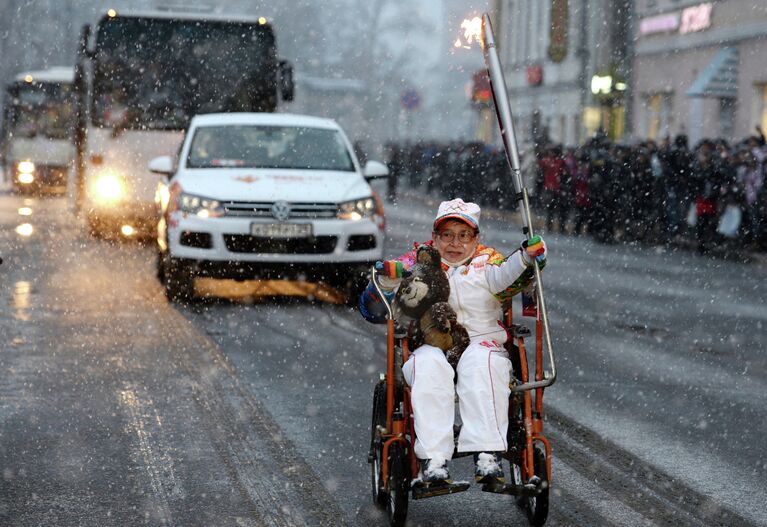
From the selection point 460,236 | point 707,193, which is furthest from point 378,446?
point 707,193

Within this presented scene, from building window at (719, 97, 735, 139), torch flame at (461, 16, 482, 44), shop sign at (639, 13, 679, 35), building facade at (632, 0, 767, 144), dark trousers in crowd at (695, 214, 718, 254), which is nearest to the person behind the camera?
torch flame at (461, 16, 482, 44)

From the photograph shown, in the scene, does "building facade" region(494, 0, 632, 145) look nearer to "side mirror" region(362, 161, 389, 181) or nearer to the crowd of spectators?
the crowd of spectators

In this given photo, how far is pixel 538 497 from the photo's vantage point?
5.60m

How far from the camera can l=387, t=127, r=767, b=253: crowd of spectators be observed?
69.5 ft

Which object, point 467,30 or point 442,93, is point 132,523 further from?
point 442,93

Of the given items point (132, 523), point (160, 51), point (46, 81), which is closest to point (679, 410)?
point (132, 523)

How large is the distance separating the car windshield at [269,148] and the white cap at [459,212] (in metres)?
8.56

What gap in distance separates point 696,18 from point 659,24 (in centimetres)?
266

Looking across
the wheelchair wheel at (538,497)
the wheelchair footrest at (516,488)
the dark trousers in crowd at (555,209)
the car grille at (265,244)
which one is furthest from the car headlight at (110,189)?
the wheelchair footrest at (516,488)

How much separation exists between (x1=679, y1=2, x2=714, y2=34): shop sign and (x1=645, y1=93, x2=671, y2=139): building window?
2390 millimetres

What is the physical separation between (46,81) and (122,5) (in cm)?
5777

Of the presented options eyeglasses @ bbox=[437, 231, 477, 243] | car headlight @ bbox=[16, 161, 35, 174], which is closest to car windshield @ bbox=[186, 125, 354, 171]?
eyeglasses @ bbox=[437, 231, 477, 243]

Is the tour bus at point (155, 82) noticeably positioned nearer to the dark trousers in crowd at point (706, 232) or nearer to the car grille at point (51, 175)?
the dark trousers in crowd at point (706, 232)

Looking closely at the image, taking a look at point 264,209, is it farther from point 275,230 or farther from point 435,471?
point 435,471
